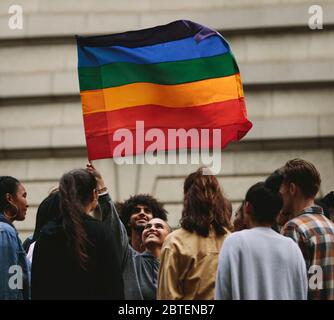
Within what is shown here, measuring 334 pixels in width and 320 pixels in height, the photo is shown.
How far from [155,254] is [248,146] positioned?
5.56 m

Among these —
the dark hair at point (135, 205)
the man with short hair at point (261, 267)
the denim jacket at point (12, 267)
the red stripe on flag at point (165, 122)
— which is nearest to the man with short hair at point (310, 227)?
the man with short hair at point (261, 267)

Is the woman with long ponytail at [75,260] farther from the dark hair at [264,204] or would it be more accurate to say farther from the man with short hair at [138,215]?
the man with short hair at [138,215]

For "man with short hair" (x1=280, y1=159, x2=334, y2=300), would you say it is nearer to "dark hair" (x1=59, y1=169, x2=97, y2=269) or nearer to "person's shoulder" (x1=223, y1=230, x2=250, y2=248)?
"person's shoulder" (x1=223, y1=230, x2=250, y2=248)

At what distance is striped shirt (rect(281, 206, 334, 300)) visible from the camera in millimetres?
7617

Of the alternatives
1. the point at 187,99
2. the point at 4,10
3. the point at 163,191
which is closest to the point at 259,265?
the point at 187,99

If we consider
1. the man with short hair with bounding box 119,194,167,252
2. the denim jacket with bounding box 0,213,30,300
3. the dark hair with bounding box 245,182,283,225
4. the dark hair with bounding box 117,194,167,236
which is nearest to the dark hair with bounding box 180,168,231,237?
the dark hair with bounding box 245,182,283,225

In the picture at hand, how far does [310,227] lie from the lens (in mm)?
7766

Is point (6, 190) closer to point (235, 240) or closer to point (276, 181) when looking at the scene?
point (276, 181)

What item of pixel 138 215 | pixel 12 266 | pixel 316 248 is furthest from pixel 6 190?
pixel 316 248
